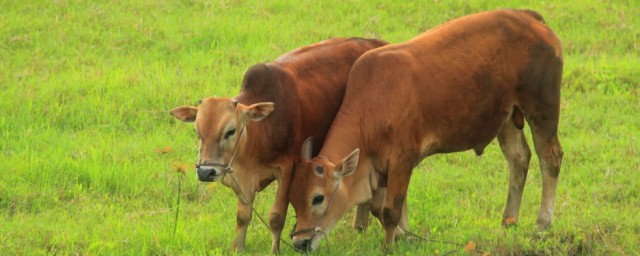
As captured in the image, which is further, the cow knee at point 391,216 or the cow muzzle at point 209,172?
the cow knee at point 391,216

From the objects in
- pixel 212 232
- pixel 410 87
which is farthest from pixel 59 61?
pixel 410 87

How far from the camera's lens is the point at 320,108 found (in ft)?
31.6

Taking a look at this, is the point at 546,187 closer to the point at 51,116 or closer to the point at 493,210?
the point at 493,210

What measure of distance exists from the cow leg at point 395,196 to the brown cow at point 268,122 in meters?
0.72

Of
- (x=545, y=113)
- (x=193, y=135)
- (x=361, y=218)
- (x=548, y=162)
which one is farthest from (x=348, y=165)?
(x=193, y=135)

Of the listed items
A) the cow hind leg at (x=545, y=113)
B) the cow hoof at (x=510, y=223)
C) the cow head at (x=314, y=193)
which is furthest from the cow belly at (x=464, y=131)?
the cow head at (x=314, y=193)

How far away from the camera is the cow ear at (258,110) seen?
8.86 meters

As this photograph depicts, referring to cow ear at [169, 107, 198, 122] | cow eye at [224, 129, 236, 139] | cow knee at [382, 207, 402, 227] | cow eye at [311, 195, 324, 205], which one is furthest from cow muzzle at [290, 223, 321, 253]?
cow ear at [169, 107, 198, 122]

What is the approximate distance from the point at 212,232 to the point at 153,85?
369cm

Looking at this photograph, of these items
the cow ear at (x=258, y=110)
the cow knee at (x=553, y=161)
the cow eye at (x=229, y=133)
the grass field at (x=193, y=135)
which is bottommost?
the grass field at (x=193, y=135)

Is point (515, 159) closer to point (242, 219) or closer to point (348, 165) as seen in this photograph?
point (348, 165)

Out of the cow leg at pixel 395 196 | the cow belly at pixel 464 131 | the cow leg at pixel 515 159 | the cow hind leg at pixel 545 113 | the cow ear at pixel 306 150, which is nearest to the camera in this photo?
the cow ear at pixel 306 150

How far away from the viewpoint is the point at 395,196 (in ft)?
30.3

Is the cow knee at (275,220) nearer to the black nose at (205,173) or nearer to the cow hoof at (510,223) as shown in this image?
the black nose at (205,173)
